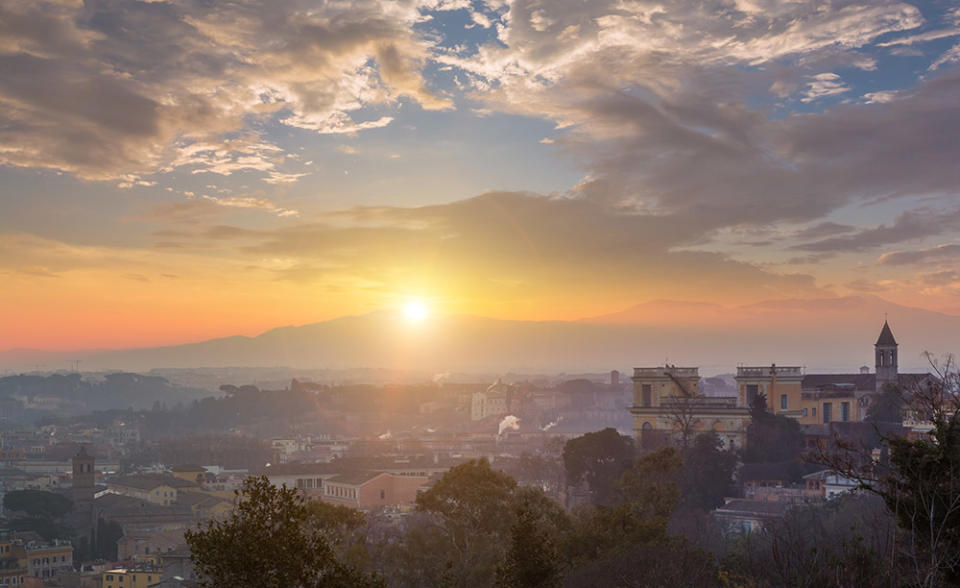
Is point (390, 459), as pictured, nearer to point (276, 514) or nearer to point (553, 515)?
point (553, 515)

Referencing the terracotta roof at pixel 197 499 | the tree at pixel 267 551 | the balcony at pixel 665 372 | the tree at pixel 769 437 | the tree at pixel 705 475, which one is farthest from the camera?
the terracotta roof at pixel 197 499

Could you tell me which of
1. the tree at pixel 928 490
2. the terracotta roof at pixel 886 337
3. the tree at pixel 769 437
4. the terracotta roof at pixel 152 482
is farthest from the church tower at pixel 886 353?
the terracotta roof at pixel 152 482

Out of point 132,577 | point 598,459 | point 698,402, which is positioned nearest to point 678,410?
point 698,402

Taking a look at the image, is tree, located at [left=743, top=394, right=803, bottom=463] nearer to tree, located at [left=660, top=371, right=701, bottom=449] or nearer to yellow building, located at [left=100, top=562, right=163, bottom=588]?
tree, located at [left=660, top=371, right=701, bottom=449]

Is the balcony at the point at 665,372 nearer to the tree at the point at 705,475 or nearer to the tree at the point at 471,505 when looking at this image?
the tree at the point at 705,475

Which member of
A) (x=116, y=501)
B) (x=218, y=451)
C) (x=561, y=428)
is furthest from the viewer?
(x=561, y=428)

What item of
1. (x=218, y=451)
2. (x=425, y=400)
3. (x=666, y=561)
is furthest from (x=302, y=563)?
(x=425, y=400)
